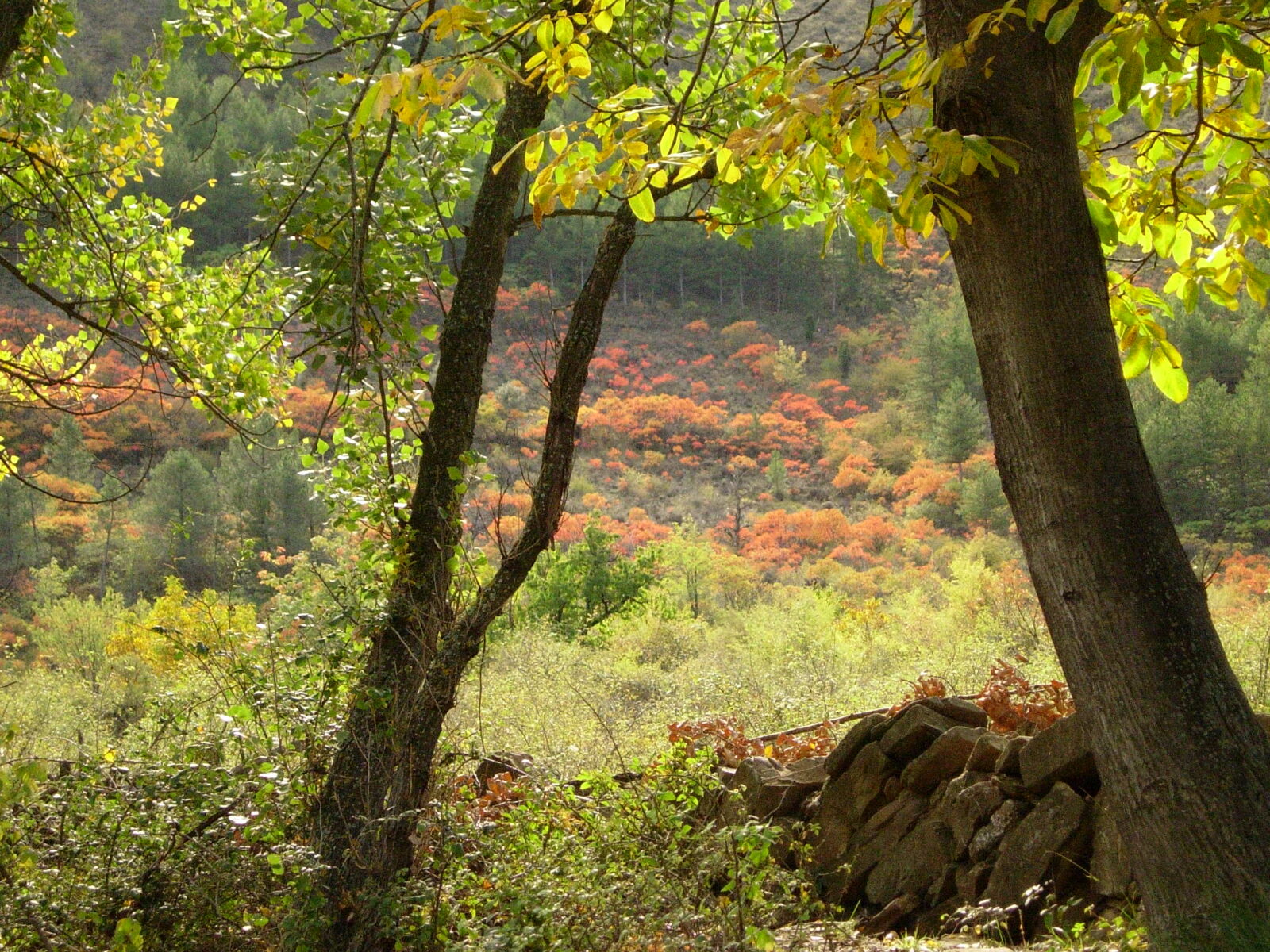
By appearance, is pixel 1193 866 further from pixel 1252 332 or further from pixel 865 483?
pixel 865 483

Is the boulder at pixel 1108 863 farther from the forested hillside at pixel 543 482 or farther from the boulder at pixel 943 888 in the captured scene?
the boulder at pixel 943 888

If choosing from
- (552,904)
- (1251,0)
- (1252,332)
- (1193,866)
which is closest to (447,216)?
(552,904)

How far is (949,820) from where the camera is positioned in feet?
11.6

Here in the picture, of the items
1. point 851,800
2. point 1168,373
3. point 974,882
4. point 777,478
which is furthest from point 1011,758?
point 777,478

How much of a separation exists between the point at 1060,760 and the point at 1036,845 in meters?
0.30

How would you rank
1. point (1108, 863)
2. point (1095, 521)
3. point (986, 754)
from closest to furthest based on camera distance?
point (1095, 521)
point (1108, 863)
point (986, 754)

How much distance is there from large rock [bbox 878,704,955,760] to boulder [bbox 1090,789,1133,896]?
979mm

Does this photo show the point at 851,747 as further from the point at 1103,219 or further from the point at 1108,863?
the point at 1103,219

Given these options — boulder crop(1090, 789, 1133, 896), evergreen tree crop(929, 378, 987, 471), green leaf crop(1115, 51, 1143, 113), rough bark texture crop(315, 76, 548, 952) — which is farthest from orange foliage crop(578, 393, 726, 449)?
green leaf crop(1115, 51, 1143, 113)

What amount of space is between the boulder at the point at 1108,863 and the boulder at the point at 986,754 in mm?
620

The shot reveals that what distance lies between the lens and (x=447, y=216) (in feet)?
11.9

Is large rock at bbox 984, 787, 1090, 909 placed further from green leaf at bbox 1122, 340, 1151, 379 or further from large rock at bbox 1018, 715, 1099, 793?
green leaf at bbox 1122, 340, 1151, 379

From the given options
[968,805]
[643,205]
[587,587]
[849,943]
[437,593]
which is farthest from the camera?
[587,587]

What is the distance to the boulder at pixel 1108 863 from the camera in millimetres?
2736
